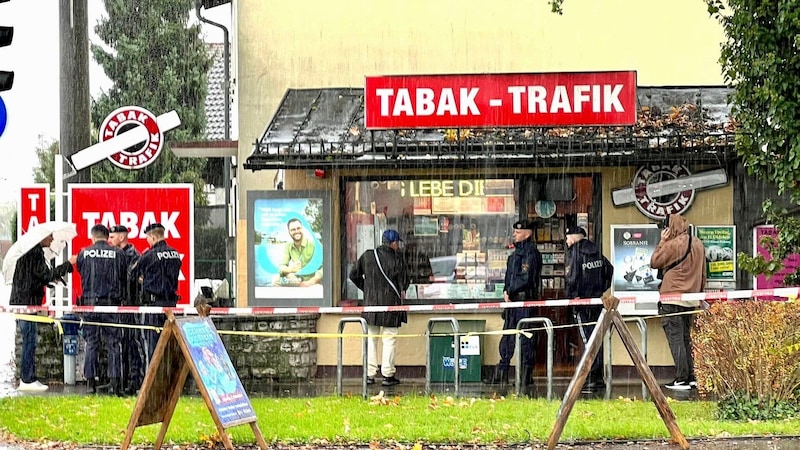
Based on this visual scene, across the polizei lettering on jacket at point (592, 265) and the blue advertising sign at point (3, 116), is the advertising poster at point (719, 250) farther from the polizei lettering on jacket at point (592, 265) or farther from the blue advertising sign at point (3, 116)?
the blue advertising sign at point (3, 116)

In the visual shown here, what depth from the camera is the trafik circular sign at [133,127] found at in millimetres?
15539

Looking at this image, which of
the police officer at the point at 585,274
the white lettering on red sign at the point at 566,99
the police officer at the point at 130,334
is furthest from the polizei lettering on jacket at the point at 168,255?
the police officer at the point at 585,274

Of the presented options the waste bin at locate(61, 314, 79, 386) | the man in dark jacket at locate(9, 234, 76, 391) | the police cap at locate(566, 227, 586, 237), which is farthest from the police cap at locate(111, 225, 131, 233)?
the police cap at locate(566, 227, 586, 237)

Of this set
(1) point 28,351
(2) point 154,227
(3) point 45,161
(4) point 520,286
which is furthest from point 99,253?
(3) point 45,161

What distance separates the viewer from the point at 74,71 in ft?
44.3

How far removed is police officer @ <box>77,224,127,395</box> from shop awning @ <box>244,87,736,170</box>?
1.99 metres

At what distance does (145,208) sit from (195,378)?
572cm

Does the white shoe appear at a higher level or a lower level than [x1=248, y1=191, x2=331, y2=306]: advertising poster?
lower

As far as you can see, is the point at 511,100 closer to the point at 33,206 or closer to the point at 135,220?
the point at 135,220

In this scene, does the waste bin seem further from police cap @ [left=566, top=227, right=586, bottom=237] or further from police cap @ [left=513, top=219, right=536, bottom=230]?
police cap @ [left=566, top=227, right=586, bottom=237]

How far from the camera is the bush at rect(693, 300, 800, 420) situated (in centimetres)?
1004

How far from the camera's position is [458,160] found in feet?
47.3

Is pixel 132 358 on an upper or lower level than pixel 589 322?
lower

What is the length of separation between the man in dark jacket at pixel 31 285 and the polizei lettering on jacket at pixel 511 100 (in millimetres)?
4077
